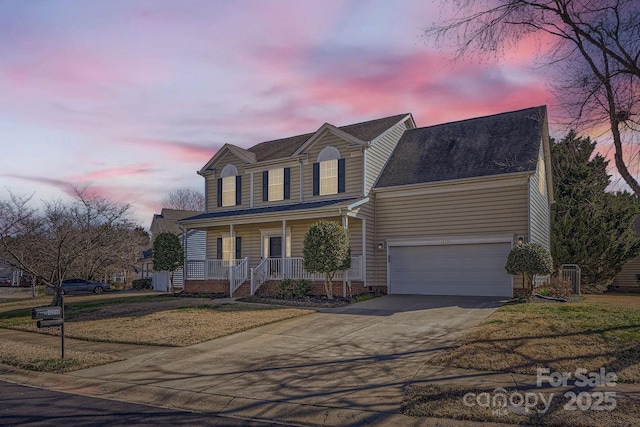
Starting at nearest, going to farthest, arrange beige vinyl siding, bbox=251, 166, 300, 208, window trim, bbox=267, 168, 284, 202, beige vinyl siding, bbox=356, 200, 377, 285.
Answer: beige vinyl siding, bbox=356, 200, 377, 285, beige vinyl siding, bbox=251, 166, 300, 208, window trim, bbox=267, 168, 284, 202

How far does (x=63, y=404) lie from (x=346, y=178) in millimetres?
15284

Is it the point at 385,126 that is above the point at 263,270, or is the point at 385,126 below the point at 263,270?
A: above

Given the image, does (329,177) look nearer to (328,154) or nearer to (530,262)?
(328,154)

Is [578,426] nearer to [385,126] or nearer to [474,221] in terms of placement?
[474,221]

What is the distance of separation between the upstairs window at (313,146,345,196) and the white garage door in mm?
3673

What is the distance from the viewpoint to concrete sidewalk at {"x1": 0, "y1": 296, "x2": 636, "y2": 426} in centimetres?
686

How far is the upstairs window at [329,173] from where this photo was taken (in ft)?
70.2

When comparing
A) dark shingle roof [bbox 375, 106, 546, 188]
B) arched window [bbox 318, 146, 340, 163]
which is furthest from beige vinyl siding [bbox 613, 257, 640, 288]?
arched window [bbox 318, 146, 340, 163]

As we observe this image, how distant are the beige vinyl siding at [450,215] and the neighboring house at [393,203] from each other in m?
0.04

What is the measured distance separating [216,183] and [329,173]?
701 cm

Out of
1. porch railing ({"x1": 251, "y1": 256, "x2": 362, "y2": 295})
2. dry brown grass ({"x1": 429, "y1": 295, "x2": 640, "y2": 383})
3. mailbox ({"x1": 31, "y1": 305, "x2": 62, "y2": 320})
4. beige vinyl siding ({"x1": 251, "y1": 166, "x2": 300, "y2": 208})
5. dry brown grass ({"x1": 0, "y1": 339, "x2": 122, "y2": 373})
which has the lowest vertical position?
dry brown grass ({"x1": 0, "y1": 339, "x2": 122, "y2": 373})

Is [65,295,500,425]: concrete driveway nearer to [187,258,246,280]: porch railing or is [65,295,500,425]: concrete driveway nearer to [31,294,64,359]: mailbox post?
[31,294,64,359]: mailbox post

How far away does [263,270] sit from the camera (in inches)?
838

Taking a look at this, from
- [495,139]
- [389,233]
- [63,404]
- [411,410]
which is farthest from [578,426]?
[495,139]
